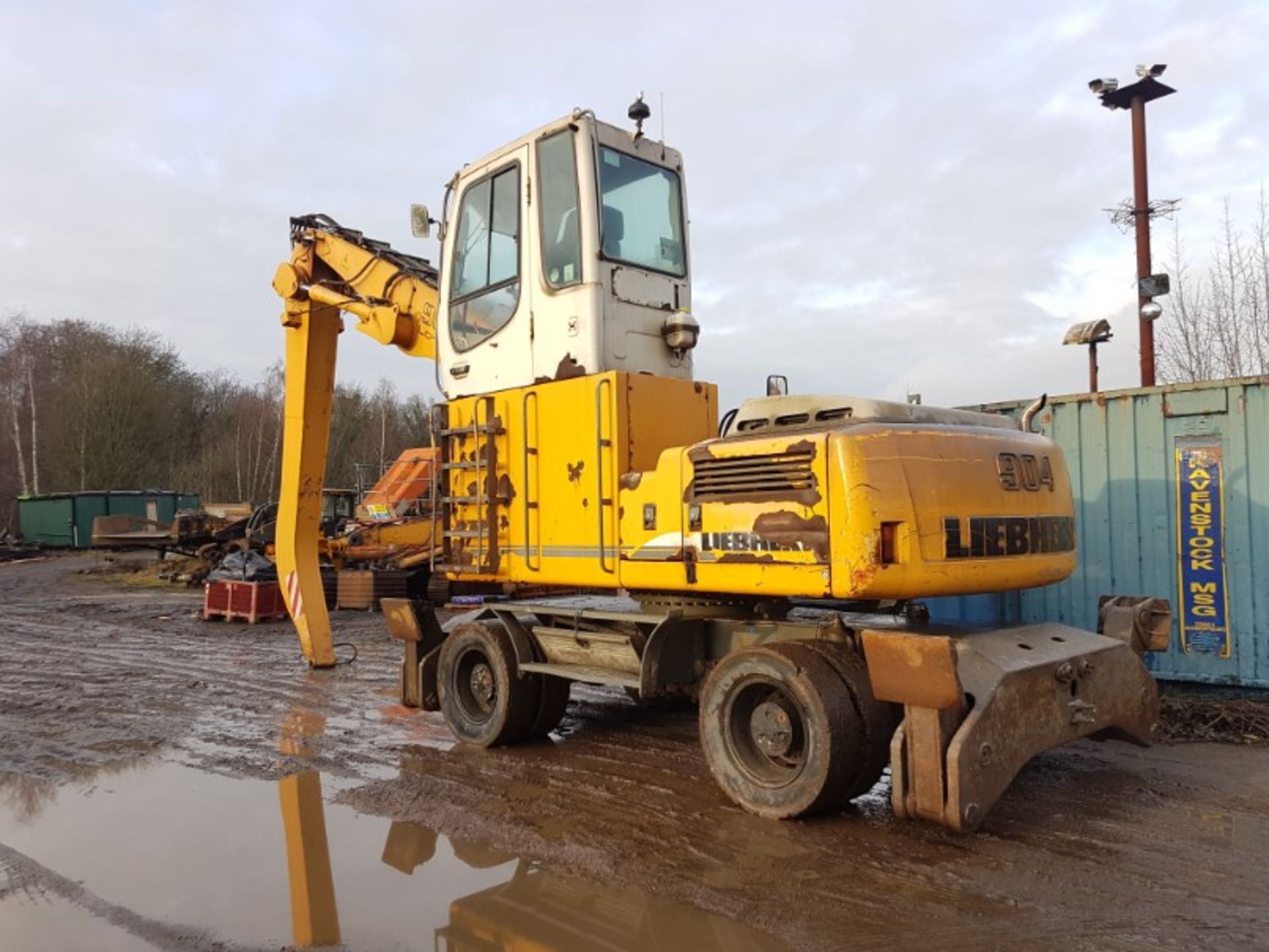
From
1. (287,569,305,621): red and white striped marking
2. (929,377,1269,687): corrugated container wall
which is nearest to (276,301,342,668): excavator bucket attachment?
(287,569,305,621): red and white striped marking

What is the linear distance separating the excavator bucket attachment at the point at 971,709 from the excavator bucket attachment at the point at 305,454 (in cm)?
719

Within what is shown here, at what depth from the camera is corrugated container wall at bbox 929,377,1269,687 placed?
716 centimetres

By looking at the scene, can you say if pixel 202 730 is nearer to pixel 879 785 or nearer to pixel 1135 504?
pixel 879 785

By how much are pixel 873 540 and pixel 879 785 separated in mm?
2087

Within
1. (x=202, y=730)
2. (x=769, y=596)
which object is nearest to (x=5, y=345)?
(x=202, y=730)

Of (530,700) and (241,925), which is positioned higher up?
(530,700)

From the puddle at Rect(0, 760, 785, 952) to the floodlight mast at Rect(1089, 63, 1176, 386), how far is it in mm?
10055

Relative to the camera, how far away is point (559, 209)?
6.09 metres

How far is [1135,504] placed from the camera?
7688mm

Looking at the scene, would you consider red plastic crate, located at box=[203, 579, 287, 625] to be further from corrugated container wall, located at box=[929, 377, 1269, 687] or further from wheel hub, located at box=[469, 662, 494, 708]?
corrugated container wall, located at box=[929, 377, 1269, 687]

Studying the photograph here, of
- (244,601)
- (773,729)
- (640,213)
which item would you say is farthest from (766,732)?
(244,601)

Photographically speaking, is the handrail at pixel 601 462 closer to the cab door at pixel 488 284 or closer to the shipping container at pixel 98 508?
the cab door at pixel 488 284

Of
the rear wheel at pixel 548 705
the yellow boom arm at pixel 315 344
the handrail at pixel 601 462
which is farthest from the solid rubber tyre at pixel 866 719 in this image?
the yellow boom arm at pixel 315 344

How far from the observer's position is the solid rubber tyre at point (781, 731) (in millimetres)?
4641
